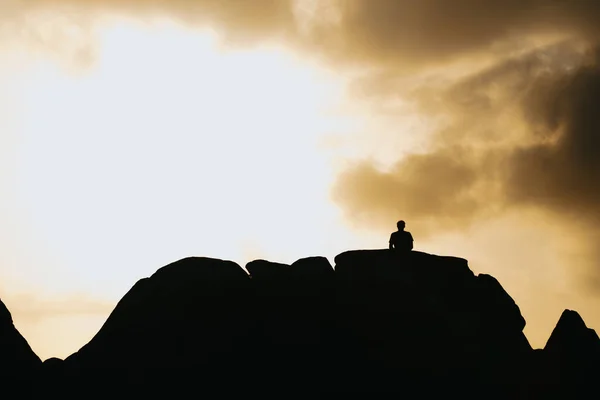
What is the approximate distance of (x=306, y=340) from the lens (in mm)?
45562

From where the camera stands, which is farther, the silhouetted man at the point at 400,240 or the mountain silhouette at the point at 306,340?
the silhouetted man at the point at 400,240

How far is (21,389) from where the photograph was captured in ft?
144

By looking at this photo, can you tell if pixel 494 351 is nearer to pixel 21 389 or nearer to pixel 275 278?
pixel 275 278

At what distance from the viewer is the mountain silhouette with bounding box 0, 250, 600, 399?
4425cm

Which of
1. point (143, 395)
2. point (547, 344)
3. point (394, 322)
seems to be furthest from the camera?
point (547, 344)

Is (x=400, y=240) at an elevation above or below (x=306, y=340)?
above

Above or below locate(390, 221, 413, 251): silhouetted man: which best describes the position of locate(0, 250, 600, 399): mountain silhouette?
below

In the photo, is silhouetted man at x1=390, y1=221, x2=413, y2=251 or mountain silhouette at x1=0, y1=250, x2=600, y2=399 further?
silhouetted man at x1=390, y1=221, x2=413, y2=251

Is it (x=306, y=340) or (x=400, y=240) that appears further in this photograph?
(x=400, y=240)

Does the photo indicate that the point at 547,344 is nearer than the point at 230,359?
No

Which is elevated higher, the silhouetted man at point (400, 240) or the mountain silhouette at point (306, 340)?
the silhouetted man at point (400, 240)

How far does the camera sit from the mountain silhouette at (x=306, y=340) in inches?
1742

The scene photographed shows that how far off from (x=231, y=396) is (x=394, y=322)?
8.83m

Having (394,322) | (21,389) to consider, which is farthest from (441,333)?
(21,389)
